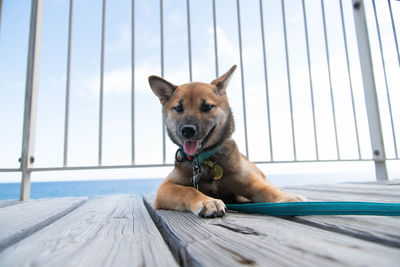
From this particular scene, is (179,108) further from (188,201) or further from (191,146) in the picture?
(188,201)

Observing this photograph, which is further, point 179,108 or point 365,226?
point 179,108

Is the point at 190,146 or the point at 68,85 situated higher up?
the point at 68,85

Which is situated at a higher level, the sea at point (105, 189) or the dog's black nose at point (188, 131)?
the dog's black nose at point (188, 131)

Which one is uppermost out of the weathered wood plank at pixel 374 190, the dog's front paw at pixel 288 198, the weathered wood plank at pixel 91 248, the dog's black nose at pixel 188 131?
the dog's black nose at pixel 188 131

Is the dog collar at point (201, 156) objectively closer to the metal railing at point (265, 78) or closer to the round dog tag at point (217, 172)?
the round dog tag at point (217, 172)

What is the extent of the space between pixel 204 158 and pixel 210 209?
0.55 m

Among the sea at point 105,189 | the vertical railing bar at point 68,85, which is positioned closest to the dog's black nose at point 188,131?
the vertical railing bar at point 68,85

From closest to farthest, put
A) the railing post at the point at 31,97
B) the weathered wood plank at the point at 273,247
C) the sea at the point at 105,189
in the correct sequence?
1. the weathered wood plank at the point at 273,247
2. the railing post at the point at 31,97
3. the sea at the point at 105,189

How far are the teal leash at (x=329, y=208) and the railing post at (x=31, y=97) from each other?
8.02ft

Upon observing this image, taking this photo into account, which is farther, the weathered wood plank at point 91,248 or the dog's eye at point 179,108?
the dog's eye at point 179,108

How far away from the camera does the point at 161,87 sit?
2.11m

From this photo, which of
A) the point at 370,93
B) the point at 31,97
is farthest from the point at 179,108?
the point at 370,93

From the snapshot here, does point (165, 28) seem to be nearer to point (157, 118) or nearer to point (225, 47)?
point (225, 47)

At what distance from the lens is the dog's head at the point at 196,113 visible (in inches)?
65.2
